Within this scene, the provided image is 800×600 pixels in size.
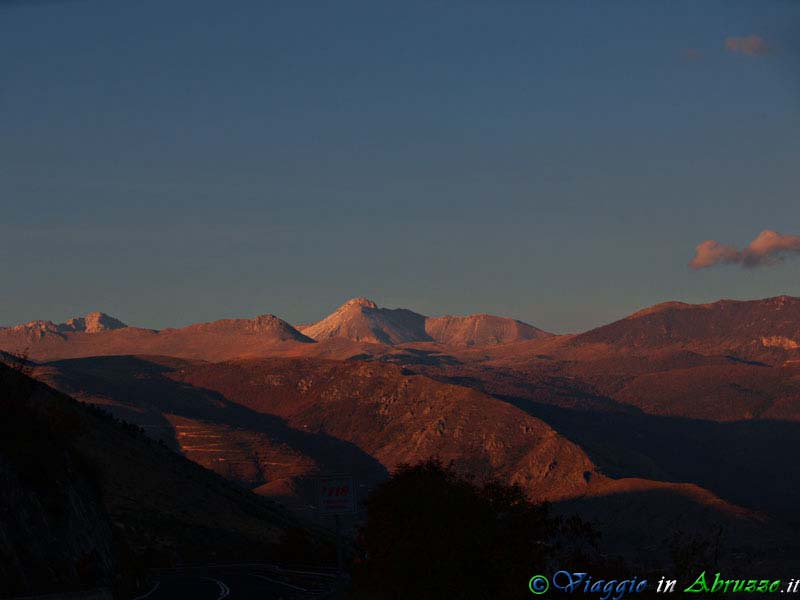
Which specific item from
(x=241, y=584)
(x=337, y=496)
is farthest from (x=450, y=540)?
(x=241, y=584)

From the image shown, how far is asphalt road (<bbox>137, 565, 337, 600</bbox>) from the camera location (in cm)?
5972

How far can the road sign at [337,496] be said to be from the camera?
200ft

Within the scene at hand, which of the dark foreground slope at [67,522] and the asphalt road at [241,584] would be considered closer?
the dark foreground slope at [67,522]

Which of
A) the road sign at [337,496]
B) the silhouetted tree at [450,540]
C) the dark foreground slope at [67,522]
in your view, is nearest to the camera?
the dark foreground slope at [67,522]

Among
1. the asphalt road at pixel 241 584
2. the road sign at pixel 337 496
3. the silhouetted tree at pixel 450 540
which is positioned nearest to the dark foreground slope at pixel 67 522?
the asphalt road at pixel 241 584

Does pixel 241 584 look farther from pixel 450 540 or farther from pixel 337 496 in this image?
pixel 450 540

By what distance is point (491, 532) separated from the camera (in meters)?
53.3

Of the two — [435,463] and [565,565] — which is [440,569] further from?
[565,565]

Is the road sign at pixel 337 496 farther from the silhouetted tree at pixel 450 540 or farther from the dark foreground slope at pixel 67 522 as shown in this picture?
the dark foreground slope at pixel 67 522

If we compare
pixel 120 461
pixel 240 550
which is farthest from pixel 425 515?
pixel 120 461

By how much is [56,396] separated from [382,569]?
272 ft

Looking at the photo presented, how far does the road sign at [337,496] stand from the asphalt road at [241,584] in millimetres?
3982

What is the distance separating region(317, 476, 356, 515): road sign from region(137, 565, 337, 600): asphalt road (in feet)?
13.1

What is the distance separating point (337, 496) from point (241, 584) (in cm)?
1050
